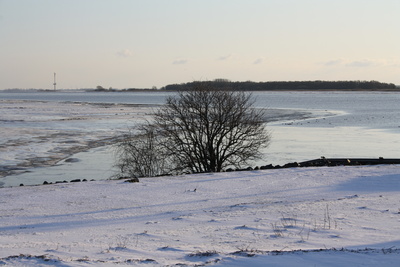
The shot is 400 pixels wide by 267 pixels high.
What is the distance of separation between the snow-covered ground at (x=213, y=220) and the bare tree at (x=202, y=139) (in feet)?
20.8

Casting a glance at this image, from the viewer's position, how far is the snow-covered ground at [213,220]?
664 centimetres

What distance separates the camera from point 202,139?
76.5 ft

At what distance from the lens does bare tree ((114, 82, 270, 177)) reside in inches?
886

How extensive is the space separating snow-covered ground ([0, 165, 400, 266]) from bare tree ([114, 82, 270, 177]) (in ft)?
20.8

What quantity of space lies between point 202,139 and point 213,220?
13482 millimetres

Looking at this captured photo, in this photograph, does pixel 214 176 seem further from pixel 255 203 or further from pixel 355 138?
pixel 355 138

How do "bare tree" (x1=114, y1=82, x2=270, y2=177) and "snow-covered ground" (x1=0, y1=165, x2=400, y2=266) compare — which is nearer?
"snow-covered ground" (x1=0, y1=165, x2=400, y2=266)

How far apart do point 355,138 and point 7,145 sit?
20730 millimetres

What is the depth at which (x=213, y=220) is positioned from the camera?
32.5 feet

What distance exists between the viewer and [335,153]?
2631 cm

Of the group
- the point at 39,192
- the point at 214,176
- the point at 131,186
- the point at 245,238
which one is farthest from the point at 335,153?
the point at 245,238

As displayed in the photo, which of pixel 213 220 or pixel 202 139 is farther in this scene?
pixel 202 139

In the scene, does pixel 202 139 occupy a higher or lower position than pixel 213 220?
higher

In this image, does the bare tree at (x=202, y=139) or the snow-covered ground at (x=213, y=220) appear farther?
the bare tree at (x=202, y=139)
